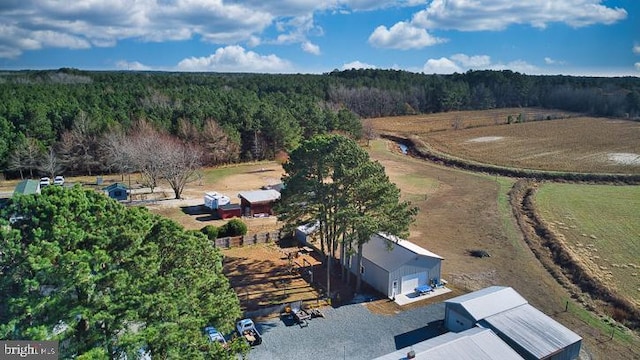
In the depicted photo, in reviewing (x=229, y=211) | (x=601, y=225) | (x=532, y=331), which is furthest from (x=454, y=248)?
(x=229, y=211)

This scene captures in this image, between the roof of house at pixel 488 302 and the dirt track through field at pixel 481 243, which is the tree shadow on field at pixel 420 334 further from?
the dirt track through field at pixel 481 243

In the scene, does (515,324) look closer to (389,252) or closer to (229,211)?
(389,252)

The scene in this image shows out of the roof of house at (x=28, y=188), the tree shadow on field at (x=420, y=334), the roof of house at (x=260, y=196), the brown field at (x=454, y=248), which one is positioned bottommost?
the tree shadow on field at (x=420, y=334)

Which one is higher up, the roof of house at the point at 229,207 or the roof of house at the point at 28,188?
the roof of house at the point at 28,188

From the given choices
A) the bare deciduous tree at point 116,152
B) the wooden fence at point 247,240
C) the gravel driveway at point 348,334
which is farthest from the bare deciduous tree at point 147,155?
the gravel driveway at point 348,334

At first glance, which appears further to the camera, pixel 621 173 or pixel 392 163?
pixel 392 163

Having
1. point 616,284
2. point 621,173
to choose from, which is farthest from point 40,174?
point 621,173

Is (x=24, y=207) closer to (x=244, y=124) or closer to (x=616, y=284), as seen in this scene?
(x=616, y=284)
